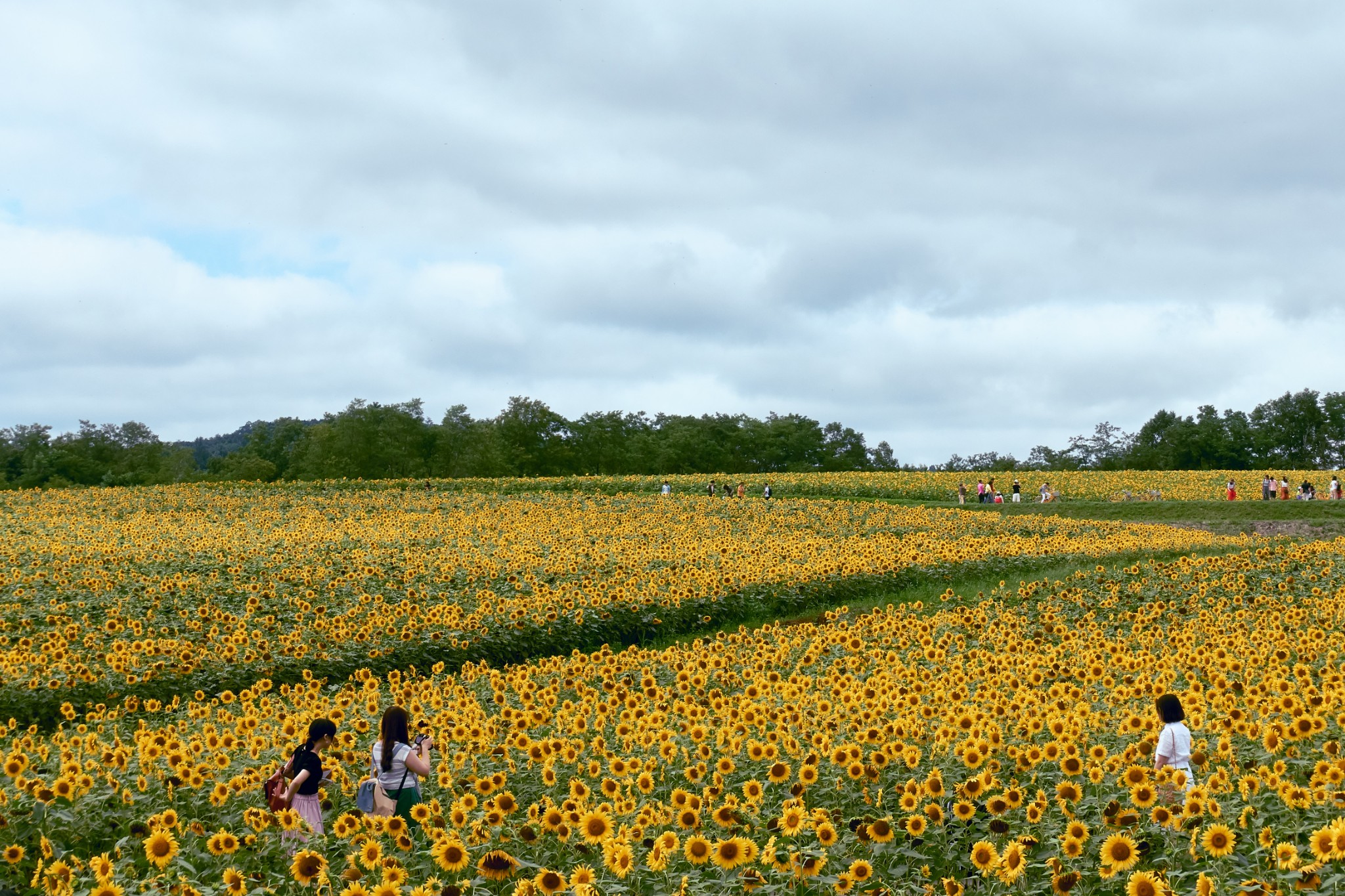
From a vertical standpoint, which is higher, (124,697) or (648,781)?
(648,781)

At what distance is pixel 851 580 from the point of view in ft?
70.2

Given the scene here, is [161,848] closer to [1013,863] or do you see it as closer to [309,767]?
[309,767]

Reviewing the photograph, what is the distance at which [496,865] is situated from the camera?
545cm

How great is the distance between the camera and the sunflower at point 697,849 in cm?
529

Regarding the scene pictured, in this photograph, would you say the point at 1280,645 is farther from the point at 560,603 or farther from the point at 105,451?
the point at 105,451

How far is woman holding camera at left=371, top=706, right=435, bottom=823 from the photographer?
7.27 m

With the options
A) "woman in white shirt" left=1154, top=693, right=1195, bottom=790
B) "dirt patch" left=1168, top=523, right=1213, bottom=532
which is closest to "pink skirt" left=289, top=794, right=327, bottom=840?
"woman in white shirt" left=1154, top=693, right=1195, bottom=790

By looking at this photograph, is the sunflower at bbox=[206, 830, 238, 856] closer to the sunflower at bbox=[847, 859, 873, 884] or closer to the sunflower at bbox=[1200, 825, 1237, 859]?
the sunflower at bbox=[847, 859, 873, 884]

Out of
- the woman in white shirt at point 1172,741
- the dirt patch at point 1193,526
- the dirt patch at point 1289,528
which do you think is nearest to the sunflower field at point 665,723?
the woman in white shirt at point 1172,741

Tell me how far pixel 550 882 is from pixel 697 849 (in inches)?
30.3

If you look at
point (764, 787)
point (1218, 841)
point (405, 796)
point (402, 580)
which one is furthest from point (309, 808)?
point (402, 580)

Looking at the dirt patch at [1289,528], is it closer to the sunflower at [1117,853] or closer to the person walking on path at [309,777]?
the sunflower at [1117,853]

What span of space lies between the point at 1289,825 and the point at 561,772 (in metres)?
4.73

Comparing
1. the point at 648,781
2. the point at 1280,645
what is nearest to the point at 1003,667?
the point at 1280,645
